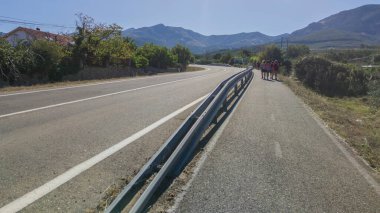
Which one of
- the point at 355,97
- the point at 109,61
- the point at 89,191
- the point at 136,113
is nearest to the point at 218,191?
the point at 89,191

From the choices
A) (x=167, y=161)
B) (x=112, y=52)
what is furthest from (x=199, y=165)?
(x=112, y=52)

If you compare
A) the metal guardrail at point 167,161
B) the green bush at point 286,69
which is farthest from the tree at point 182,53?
the metal guardrail at point 167,161

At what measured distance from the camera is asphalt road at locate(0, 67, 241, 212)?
500cm

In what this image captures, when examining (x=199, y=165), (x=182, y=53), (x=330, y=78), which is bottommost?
(x=330, y=78)

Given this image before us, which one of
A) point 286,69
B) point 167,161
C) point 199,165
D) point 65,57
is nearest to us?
point 167,161

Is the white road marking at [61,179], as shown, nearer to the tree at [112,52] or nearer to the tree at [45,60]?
the tree at [45,60]

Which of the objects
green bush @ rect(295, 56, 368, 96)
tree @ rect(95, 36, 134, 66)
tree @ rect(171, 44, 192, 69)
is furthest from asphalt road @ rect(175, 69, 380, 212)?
tree @ rect(171, 44, 192, 69)

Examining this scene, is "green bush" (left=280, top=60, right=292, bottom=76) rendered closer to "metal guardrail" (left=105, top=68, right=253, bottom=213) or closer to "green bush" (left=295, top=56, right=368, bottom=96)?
"green bush" (left=295, top=56, right=368, bottom=96)

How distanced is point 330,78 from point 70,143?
35733 mm

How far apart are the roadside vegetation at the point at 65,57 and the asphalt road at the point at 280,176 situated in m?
16.8

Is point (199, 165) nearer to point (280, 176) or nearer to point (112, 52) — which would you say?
point (280, 176)

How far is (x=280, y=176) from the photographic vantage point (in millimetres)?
6109

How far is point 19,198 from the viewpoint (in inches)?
187

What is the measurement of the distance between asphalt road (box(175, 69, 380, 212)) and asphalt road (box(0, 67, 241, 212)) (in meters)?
1.17
